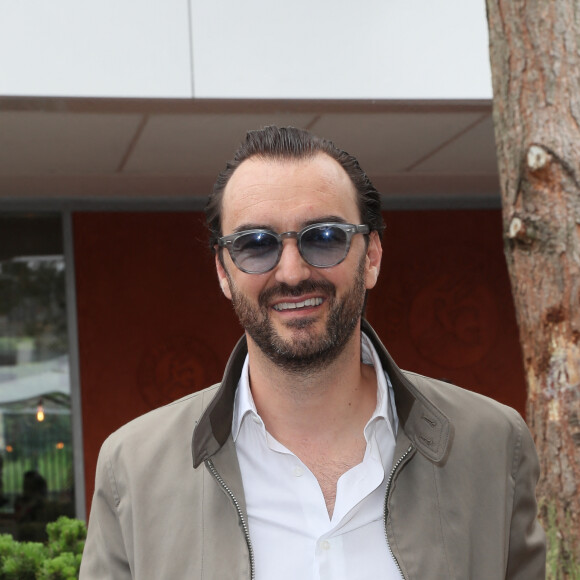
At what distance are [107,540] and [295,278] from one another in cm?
64

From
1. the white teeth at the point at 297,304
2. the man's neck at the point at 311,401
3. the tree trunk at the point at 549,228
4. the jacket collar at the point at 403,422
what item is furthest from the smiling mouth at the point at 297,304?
the tree trunk at the point at 549,228

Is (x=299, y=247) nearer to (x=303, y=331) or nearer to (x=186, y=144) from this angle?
(x=303, y=331)

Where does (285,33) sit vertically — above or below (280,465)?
above

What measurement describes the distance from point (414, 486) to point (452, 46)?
4014mm

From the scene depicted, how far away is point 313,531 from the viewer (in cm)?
176

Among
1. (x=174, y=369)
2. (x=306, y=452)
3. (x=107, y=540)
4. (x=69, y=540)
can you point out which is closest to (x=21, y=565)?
(x=69, y=540)

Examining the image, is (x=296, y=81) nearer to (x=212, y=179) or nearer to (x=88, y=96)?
(x=88, y=96)

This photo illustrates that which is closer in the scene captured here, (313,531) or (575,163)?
(313,531)

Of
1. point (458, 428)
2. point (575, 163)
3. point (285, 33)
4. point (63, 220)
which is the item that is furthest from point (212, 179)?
point (458, 428)

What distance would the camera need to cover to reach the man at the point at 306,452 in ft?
5.82

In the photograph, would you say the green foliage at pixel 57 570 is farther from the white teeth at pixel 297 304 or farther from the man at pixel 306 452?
the white teeth at pixel 297 304

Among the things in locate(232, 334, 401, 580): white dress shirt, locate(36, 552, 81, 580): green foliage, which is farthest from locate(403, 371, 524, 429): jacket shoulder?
locate(36, 552, 81, 580): green foliage

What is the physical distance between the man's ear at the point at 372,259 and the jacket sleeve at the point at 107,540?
66 centimetres

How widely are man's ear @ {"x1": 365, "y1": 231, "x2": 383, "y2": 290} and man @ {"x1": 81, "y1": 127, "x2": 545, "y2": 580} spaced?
0.14 ft
